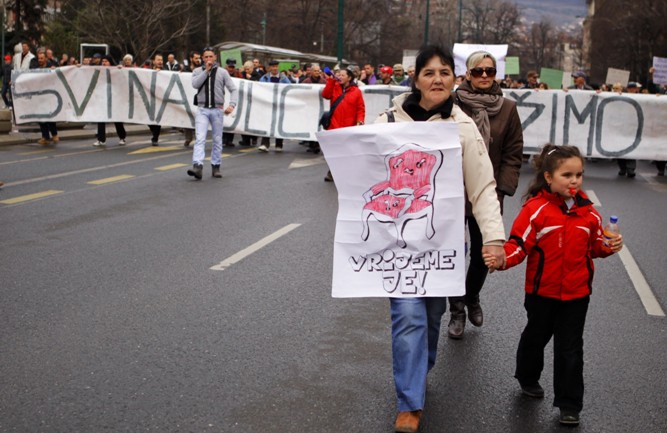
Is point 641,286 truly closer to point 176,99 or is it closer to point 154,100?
point 176,99

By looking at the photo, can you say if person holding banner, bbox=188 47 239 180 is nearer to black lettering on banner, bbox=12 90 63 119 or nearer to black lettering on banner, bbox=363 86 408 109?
black lettering on banner, bbox=363 86 408 109

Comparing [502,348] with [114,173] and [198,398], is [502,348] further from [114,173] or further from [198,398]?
[114,173]

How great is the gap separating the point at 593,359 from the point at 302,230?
15.1ft

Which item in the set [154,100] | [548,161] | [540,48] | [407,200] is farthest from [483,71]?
[540,48]

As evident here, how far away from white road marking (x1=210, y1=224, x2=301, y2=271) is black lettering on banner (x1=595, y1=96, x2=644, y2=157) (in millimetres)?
10598

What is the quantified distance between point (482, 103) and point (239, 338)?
6.68 feet

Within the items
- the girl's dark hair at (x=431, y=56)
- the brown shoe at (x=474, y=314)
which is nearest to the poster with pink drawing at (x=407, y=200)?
the girl's dark hair at (x=431, y=56)

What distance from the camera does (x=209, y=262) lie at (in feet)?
25.2

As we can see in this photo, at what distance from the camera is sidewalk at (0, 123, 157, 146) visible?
63.0 feet

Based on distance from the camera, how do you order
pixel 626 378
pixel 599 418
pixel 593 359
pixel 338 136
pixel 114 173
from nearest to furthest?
pixel 338 136 < pixel 599 418 < pixel 626 378 < pixel 593 359 < pixel 114 173

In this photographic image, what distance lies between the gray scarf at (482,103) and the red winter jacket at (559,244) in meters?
1.19

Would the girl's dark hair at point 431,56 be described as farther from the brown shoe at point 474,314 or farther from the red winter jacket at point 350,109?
the red winter jacket at point 350,109

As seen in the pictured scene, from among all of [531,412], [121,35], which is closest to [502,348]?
[531,412]

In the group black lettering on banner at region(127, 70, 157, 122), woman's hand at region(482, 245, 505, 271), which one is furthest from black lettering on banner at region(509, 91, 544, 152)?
woman's hand at region(482, 245, 505, 271)
